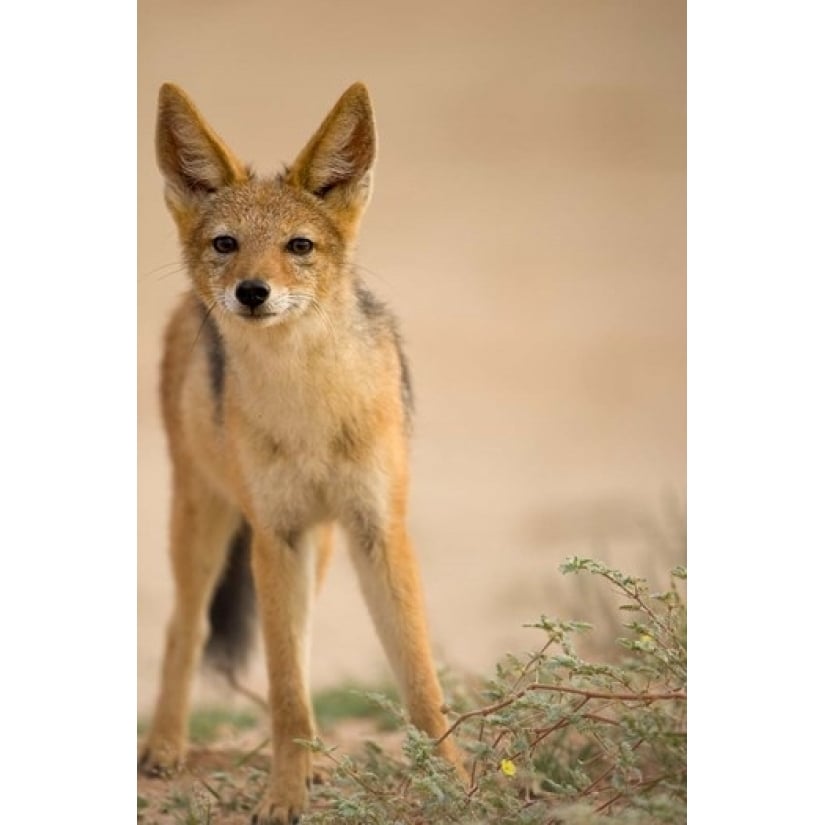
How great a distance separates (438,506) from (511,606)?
0.33 meters

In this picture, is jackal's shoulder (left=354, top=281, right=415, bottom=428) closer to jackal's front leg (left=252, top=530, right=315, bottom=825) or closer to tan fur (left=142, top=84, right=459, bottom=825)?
tan fur (left=142, top=84, right=459, bottom=825)

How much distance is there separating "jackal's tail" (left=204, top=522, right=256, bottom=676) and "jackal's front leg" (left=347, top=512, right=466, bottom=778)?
1.96ft

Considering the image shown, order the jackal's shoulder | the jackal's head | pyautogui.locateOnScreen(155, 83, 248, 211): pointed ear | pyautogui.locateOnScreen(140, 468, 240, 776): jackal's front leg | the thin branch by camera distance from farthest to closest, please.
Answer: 1. pyautogui.locateOnScreen(140, 468, 240, 776): jackal's front leg
2. the jackal's shoulder
3. pyautogui.locateOnScreen(155, 83, 248, 211): pointed ear
4. the jackal's head
5. the thin branch

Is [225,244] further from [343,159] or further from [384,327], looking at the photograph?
[384,327]

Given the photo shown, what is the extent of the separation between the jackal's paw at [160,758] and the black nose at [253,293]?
57.1 inches

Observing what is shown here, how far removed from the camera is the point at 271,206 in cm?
398

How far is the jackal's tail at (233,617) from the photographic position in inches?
182

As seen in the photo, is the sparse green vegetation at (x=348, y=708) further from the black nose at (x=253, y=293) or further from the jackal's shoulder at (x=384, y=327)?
the black nose at (x=253, y=293)

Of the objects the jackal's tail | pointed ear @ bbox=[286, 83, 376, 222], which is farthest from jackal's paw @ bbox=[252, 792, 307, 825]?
pointed ear @ bbox=[286, 83, 376, 222]

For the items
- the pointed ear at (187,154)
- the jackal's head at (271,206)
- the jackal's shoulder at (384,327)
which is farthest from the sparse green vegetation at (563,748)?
the pointed ear at (187,154)

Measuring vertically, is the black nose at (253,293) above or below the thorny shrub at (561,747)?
above

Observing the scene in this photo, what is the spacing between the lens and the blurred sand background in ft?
13.6
